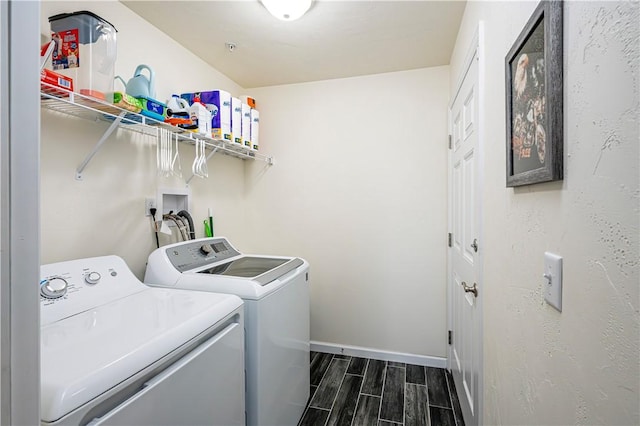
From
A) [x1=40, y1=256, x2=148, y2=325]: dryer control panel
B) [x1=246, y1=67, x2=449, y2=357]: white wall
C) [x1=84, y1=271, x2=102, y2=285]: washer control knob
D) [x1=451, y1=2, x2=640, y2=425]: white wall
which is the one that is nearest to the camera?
[x1=451, y1=2, x2=640, y2=425]: white wall

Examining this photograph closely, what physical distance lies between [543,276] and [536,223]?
134 millimetres

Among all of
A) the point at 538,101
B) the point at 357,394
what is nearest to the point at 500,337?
the point at 538,101

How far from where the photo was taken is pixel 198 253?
1769 mm

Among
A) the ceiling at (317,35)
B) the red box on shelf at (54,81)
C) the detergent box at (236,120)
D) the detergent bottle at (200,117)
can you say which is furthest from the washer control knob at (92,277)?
the ceiling at (317,35)

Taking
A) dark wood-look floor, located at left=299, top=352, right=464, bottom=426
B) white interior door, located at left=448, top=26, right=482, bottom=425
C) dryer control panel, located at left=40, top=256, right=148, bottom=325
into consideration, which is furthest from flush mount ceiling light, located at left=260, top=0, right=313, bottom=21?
dark wood-look floor, located at left=299, top=352, right=464, bottom=426

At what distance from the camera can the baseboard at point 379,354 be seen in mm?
2342

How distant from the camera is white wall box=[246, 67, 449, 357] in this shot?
92.0 inches

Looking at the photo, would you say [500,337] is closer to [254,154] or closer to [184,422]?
[184,422]

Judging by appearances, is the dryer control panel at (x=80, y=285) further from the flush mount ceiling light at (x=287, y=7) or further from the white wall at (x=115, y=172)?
the flush mount ceiling light at (x=287, y=7)

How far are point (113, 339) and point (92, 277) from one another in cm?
51

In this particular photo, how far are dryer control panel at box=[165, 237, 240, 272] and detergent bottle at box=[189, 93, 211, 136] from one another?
66cm

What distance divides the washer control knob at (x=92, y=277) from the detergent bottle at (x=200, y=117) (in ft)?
2.91

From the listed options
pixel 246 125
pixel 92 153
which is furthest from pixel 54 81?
pixel 246 125

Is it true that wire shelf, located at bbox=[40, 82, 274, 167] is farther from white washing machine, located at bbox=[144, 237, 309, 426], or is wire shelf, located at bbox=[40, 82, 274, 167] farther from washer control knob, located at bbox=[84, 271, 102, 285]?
white washing machine, located at bbox=[144, 237, 309, 426]
